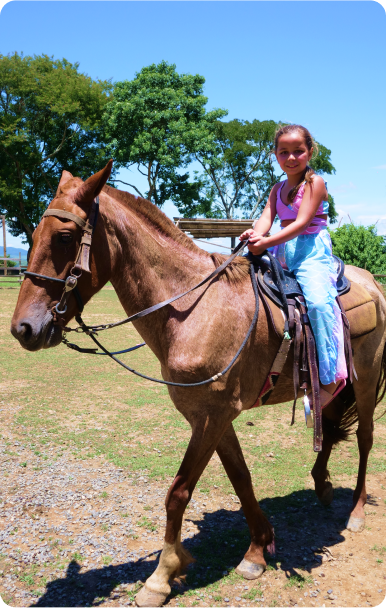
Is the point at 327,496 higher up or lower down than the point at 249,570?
higher up

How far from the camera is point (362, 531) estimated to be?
12.0ft

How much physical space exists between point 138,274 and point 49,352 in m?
8.68

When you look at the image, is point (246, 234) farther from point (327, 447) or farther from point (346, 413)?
point (327, 447)

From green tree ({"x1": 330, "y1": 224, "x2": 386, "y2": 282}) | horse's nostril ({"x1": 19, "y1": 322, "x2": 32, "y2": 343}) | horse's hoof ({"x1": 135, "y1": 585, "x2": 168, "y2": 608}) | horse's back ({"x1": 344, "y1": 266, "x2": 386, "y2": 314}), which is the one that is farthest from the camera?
green tree ({"x1": 330, "y1": 224, "x2": 386, "y2": 282})

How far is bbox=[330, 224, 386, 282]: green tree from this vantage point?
61.5 feet

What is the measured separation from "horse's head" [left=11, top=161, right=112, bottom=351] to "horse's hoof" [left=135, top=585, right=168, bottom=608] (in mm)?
1808

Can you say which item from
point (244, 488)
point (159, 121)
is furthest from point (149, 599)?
point (159, 121)

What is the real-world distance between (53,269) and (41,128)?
31556mm

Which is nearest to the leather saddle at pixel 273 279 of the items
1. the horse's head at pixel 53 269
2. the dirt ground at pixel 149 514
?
the horse's head at pixel 53 269

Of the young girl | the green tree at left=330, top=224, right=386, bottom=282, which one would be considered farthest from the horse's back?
the green tree at left=330, top=224, right=386, bottom=282

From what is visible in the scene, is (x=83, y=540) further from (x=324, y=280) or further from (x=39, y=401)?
(x=39, y=401)

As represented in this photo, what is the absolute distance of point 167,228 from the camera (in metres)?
3.00

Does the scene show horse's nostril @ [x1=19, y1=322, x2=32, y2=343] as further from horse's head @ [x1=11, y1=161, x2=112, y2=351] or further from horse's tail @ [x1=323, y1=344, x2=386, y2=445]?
horse's tail @ [x1=323, y1=344, x2=386, y2=445]

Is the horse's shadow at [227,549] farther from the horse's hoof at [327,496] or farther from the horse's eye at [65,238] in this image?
Answer: the horse's eye at [65,238]
